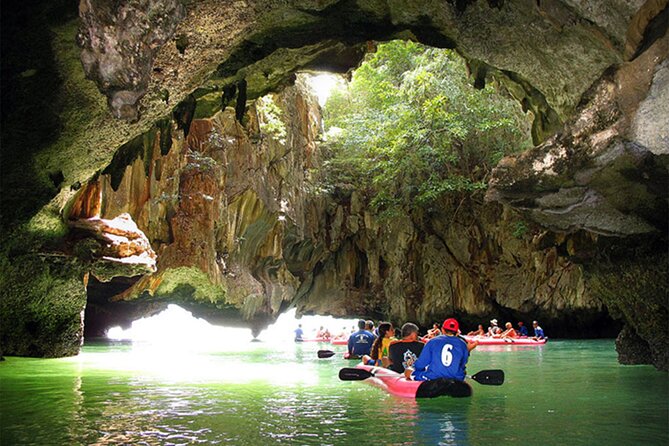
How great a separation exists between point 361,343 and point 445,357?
5167 millimetres

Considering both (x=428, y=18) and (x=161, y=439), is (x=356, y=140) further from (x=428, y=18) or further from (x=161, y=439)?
(x=161, y=439)

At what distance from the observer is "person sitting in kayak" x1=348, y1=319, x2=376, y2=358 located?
38.3 feet

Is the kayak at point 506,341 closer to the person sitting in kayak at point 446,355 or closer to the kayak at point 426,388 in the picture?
the kayak at point 426,388

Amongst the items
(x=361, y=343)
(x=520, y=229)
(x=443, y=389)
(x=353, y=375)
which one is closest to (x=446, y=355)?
(x=443, y=389)

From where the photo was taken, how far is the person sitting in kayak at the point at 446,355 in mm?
6699

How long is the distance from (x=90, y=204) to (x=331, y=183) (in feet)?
52.0

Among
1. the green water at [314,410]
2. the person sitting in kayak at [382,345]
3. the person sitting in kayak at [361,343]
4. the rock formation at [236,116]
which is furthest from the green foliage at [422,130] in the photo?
the green water at [314,410]

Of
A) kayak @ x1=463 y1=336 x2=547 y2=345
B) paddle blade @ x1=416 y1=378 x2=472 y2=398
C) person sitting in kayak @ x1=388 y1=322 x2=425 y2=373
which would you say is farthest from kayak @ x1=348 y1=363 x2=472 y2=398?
kayak @ x1=463 y1=336 x2=547 y2=345

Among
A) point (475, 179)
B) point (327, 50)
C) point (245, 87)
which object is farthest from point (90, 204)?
point (475, 179)

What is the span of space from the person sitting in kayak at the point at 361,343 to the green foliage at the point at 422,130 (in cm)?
865

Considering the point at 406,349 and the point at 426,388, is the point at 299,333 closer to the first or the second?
the point at 406,349

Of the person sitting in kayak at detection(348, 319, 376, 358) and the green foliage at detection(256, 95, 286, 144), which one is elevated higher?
the green foliage at detection(256, 95, 286, 144)

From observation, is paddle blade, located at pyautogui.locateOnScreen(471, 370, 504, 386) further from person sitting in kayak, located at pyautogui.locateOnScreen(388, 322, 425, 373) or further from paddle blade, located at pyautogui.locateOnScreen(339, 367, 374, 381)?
paddle blade, located at pyautogui.locateOnScreen(339, 367, 374, 381)

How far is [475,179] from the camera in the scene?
907 inches
